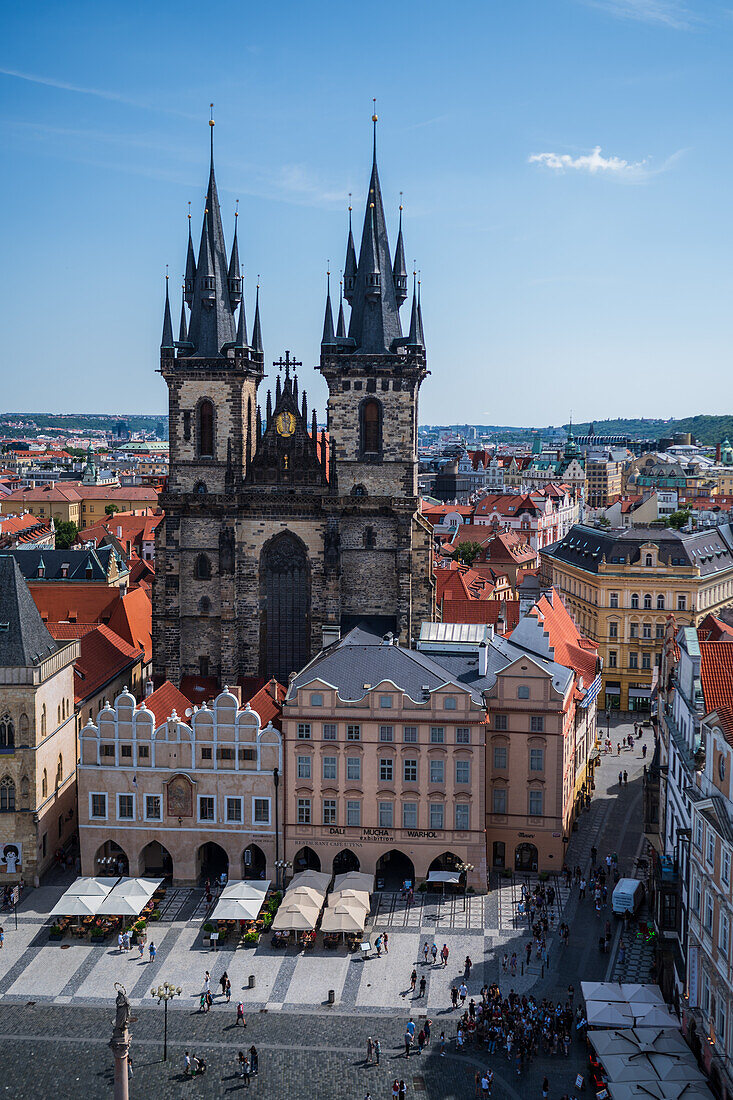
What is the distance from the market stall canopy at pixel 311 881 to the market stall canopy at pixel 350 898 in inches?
48.3

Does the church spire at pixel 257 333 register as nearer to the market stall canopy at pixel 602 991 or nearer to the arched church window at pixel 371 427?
the arched church window at pixel 371 427

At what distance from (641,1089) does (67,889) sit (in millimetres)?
33569

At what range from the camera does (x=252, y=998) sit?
50688 mm

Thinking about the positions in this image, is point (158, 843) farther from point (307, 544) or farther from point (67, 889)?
point (307, 544)

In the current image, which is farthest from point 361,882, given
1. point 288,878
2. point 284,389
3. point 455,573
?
point 455,573

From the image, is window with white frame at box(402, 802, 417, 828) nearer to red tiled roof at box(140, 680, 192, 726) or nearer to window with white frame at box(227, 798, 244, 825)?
window with white frame at box(227, 798, 244, 825)

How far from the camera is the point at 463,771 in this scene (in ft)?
201

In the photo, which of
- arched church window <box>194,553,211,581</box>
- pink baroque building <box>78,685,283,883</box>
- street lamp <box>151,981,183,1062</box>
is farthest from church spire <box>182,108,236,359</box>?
street lamp <box>151,981,183,1062</box>

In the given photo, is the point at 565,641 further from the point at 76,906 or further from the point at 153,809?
the point at 76,906

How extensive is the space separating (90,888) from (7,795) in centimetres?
832

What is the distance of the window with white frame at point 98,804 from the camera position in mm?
62844

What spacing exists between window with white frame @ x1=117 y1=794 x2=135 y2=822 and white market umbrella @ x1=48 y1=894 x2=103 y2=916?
236 inches

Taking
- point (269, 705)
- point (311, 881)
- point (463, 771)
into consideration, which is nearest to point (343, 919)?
point (311, 881)

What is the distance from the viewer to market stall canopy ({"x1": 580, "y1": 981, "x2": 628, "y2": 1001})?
47.8 metres
